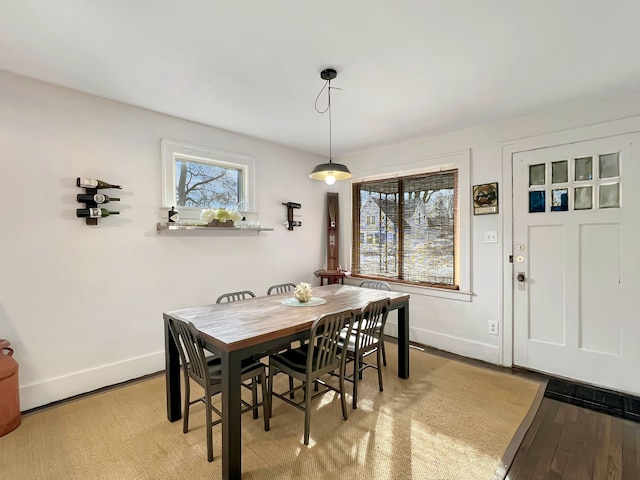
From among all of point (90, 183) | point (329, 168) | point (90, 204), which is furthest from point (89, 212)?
point (329, 168)

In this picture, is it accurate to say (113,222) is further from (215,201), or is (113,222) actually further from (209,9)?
(209,9)

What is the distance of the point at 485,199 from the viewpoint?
3.43 metres

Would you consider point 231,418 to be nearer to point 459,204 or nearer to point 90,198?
point 90,198

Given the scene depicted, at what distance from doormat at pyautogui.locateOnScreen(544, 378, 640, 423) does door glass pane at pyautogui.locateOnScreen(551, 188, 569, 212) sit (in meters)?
1.59

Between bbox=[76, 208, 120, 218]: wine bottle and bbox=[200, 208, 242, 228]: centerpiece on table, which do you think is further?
bbox=[200, 208, 242, 228]: centerpiece on table

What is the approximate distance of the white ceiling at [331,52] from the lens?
5.63ft

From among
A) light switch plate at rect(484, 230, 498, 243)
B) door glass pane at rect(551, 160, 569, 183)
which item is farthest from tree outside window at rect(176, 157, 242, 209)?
door glass pane at rect(551, 160, 569, 183)

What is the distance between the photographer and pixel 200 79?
8.09ft

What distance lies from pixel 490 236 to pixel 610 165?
1.13 m

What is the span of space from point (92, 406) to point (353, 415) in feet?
6.74

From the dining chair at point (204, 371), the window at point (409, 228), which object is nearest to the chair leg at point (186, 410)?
the dining chair at point (204, 371)

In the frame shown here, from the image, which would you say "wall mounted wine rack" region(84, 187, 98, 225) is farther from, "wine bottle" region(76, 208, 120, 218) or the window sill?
the window sill

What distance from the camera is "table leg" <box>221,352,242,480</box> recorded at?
1.73m

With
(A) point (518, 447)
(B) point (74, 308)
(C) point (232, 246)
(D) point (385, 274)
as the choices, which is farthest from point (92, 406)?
(D) point (385, 274)
